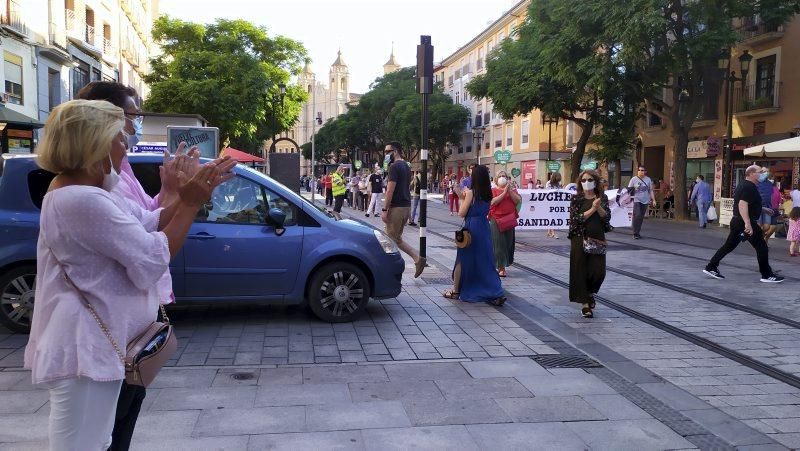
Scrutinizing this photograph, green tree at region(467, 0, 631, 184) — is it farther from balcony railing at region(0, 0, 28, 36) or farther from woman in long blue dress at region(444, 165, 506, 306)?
balcony railing at region(0, 0, 28, 36)

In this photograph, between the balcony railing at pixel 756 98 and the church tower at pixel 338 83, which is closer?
the balcony railing at pixel 756 98

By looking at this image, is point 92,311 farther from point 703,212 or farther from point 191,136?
point 703,212

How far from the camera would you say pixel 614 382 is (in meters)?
4.90

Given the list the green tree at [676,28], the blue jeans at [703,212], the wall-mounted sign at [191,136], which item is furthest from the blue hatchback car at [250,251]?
the blue jeans at [703,212]

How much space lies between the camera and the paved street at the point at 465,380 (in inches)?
151

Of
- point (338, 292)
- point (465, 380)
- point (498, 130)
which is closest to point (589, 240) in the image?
point (338, 292)

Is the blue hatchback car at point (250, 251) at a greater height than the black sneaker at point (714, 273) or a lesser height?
greater

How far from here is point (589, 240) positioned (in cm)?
714

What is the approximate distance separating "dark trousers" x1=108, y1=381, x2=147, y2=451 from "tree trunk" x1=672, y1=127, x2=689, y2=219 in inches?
965

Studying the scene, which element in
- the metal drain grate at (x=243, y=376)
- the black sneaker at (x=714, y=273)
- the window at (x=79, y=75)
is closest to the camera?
the metal drain grate at (x=243, y=376)

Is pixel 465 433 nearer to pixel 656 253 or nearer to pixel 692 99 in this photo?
pixel 656 253

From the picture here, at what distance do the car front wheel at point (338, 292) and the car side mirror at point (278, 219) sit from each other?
0.59m

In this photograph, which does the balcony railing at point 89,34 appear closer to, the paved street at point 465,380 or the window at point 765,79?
the paved street at point 465,380

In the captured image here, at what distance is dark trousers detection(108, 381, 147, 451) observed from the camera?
8.14 ft
